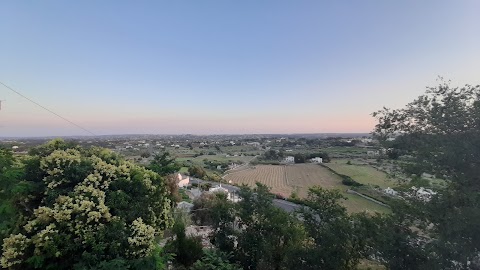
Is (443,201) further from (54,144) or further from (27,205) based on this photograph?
(54,144)

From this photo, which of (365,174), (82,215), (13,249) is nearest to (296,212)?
(82,215)

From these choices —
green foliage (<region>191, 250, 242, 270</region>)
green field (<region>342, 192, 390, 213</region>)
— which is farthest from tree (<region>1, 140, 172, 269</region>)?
green field (<region>342, 192, 390, 213</region>)

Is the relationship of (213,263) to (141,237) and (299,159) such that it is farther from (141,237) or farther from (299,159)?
(299,159)

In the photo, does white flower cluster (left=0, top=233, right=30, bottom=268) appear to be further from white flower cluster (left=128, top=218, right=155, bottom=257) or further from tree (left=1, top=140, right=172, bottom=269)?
white flower cluster (left=128, top=218, right=155, bottom=257)

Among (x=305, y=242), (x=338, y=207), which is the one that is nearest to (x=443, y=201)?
(x=338, y=207)

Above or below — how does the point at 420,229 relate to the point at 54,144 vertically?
below

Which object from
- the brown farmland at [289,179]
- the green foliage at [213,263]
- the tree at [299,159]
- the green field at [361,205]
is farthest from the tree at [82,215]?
the tree at [299,159]

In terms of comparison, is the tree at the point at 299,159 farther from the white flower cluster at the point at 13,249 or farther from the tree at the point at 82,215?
the white flower cluster at the point at 13,249
